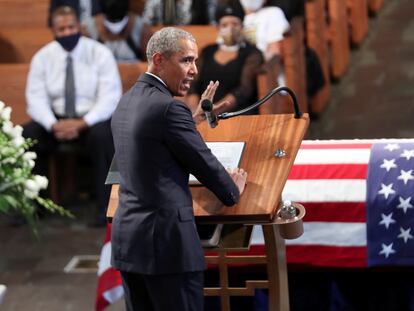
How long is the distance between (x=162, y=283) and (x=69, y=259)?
2.82m

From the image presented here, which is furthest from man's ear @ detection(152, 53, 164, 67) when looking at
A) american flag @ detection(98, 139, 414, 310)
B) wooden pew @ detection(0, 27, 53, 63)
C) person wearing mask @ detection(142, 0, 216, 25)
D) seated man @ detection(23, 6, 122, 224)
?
person wearing mask @ detection(142, 0, 216, 25)

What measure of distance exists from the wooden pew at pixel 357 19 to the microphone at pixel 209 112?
495 cm

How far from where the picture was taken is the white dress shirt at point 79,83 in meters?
6.77

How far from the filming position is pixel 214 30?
720cm

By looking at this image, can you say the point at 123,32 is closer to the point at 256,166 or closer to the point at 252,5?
the point at 252,5

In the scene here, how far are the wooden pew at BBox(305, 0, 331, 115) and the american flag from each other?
2882 millimetres

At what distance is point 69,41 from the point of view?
695 cm

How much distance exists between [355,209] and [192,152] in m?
1.30

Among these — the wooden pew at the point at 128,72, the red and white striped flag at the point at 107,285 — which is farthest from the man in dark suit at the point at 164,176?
the wooden pew at the point at 128,72

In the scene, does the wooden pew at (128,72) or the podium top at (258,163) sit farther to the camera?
the wooden pew at (128,72)

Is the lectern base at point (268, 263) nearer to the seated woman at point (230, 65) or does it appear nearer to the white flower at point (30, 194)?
the white flower at point (30, 194)

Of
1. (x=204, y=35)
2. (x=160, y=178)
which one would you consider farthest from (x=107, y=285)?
(x=204, y=35)

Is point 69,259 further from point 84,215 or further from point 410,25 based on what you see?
point 410,25

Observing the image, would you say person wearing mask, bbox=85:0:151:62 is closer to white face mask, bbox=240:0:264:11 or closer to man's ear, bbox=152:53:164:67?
→ white face mask, bbox=240:0:264:11
